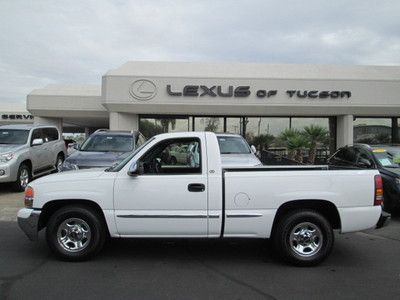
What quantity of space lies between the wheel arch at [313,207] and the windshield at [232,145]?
5.11 m

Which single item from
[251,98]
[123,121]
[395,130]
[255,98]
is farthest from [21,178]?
[395,130]

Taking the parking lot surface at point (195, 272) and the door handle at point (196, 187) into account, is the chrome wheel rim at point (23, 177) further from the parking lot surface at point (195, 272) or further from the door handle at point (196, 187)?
the door handle at point (196, 187)

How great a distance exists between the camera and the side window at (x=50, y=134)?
14416mm

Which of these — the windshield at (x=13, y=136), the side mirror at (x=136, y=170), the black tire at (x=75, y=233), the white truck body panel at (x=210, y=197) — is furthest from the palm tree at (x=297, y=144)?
the black tire at (x=75, y=233)

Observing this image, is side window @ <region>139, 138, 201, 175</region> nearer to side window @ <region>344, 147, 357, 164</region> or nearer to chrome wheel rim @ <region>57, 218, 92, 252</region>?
chrome wheel rim @ <region>57, 218, 92, 252</region>

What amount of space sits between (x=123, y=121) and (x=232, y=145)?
9674mm

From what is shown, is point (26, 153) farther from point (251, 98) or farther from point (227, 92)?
point (251, 98)

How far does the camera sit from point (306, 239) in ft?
19.1

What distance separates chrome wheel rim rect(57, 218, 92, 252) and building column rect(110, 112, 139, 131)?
1422 cm

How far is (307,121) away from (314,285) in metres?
16.6

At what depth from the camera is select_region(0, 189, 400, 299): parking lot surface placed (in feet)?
15.7

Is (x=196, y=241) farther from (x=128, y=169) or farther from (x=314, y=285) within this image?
(x=314, y=285)

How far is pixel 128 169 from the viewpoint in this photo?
5.76 metres

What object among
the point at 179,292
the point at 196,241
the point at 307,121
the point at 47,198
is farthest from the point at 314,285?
the point at 307,121
